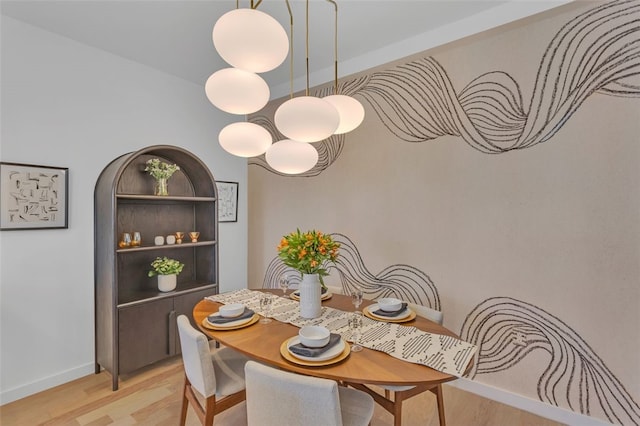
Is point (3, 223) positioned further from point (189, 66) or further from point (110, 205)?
point (189, 66)

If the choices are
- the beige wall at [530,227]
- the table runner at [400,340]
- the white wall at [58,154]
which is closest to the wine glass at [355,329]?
the table runner at [400,340]

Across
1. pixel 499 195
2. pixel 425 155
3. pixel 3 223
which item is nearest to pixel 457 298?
pixel 499 195

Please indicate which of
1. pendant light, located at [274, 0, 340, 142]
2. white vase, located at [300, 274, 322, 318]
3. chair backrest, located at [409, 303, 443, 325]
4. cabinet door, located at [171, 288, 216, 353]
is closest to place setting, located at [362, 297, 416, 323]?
chair backrest, located at [409, 303, 443, 325]

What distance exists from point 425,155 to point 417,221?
54cm

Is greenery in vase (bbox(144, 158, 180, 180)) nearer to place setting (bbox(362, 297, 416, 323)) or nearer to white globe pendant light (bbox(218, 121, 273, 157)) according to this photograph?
white globe pendant light (bbox(218, 121, 273, 157))

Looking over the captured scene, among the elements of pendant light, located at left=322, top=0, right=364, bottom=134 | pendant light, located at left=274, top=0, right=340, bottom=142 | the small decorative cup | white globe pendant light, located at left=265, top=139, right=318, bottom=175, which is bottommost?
the small decorative cup

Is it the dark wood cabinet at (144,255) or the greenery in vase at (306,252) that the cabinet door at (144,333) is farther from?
the greenery in vase at (306,252)

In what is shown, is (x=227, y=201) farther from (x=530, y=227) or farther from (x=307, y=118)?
(x=530, y=227)

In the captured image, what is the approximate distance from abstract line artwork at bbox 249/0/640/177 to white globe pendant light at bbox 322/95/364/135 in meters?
0.89

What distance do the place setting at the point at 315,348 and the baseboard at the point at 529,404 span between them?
1.53m

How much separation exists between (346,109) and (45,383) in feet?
9.72

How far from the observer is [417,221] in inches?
101

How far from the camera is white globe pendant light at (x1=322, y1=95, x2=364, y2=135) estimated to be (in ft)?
6.04

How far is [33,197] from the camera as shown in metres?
2.25
